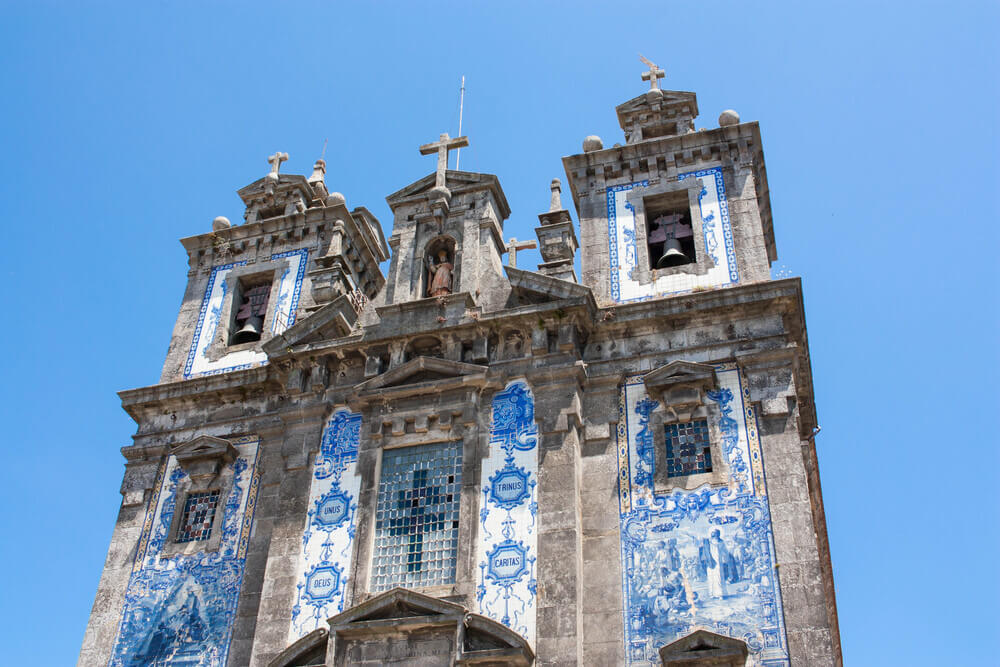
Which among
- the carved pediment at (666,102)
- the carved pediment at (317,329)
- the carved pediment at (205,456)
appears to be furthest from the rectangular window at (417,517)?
the carved pediment at (666,102)

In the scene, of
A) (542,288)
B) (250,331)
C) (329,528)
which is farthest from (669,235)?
(250,331)

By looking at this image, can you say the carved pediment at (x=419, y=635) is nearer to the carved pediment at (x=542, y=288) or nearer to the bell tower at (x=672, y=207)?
the carved pediment at (x=542, y=288)

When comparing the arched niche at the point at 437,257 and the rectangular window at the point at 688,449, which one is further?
the arched niche at the point at 437,257

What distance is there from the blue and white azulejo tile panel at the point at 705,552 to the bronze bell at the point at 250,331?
855 cm

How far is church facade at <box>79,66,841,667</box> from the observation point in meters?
15.6

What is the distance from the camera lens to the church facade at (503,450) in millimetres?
15641

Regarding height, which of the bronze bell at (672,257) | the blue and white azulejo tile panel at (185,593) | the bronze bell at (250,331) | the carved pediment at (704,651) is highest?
the bronze bell at (672,257)

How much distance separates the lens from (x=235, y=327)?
74.4 feet

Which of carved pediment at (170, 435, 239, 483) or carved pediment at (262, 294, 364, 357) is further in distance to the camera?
carved pediment at (262, 294, 364, 357)

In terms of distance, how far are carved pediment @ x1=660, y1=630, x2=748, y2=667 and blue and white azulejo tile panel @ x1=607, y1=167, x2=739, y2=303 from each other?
21.5ft

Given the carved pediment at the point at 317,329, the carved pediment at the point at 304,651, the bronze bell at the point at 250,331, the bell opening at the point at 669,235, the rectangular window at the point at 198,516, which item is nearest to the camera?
the carved pediment at the point at 304,651

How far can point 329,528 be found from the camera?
1758 centimetres

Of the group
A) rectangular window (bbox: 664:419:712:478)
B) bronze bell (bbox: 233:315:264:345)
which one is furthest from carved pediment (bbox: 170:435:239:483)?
rectangular window (bbox: 664:419:712:478)

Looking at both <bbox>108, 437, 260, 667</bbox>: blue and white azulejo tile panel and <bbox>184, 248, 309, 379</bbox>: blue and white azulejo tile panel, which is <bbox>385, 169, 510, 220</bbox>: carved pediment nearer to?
<bbox>184, 248, 309, 379</bbox>: blue and white azulejo tile panel
